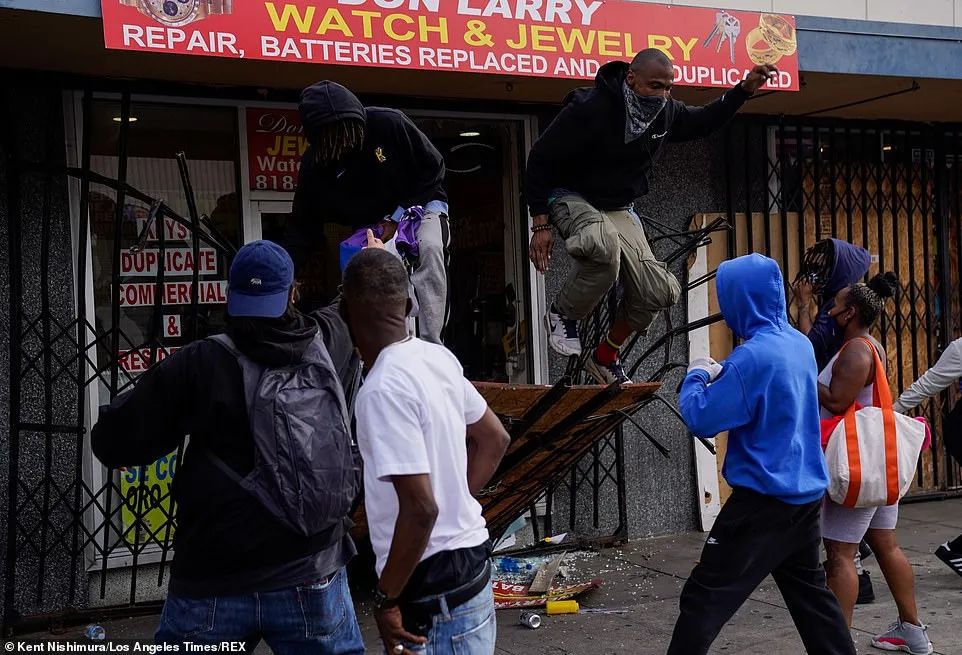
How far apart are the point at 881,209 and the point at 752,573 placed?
5993 millimetres

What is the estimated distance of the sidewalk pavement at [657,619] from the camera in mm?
6117

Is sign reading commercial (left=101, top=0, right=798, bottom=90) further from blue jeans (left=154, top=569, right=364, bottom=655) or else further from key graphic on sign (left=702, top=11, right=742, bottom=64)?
blue jeans (left=154, top=569, right=364, bottom=655)

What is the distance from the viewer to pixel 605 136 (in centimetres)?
571

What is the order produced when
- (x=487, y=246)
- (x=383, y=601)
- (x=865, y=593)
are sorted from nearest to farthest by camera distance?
(x=383, y=601)
(x=865, y=593)
(x=487, y=246)

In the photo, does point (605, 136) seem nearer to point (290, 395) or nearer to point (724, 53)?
point (724, 53)

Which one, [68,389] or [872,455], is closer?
[872,455]

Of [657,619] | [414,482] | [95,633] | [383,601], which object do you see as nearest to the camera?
[414,482]

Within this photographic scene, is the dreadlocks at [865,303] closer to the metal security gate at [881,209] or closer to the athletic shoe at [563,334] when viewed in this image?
the athletic shoe at [563,334]

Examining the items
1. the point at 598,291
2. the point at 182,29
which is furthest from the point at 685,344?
the point at 182,29

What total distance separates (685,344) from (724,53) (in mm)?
2491

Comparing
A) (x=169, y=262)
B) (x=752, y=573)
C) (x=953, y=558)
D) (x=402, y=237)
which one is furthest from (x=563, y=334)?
(x=953, y=558)

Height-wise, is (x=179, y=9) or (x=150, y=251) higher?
(x=179, y=9)

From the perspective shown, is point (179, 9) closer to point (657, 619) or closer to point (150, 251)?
point (150, 251)

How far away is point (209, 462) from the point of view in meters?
3.44
